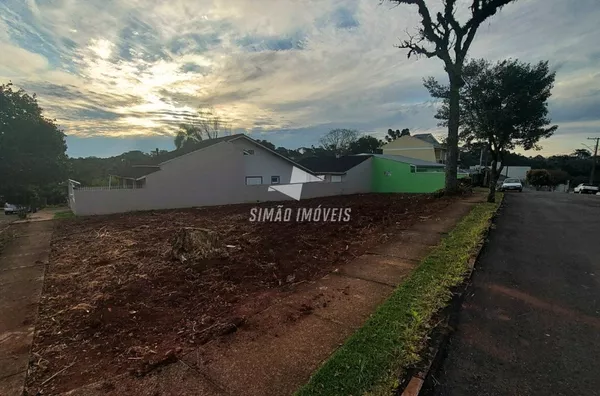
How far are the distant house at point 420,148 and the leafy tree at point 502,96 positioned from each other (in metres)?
23.2

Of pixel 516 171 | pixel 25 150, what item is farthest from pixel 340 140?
pixel 25 150

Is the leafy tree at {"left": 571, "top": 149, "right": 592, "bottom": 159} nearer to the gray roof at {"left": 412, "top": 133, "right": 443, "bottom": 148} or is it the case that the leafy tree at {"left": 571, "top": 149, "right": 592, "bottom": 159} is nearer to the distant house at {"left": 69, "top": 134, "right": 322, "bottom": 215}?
the gray roof at {"left": 412, "top": 133, "right": 443, "bottom": 148}

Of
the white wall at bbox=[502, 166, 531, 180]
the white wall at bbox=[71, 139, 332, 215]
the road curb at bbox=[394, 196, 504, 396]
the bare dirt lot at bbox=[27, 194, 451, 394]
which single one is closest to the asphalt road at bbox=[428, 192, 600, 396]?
the road curb at bbox=[394, 196, 504, 396]

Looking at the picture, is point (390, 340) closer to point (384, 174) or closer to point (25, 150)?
point (25, 150)

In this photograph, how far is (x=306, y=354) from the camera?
2482 millimetres

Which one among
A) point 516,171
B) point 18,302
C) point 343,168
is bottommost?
point 18,302

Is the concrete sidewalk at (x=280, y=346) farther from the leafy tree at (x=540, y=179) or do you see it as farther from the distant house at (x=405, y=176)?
the leafy tree at (x=540, y=179)

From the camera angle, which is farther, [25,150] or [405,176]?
[405,176]

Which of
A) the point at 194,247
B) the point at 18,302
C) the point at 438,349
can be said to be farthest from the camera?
the point at 194,247

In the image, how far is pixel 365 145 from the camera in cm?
5069

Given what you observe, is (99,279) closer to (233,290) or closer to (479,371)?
(233,290)

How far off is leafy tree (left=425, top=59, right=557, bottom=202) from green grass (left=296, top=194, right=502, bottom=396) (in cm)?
1055

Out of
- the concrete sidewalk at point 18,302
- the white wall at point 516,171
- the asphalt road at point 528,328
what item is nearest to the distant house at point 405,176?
the asphalt road at point 528,328

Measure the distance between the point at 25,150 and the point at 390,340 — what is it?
18685 millimetres
